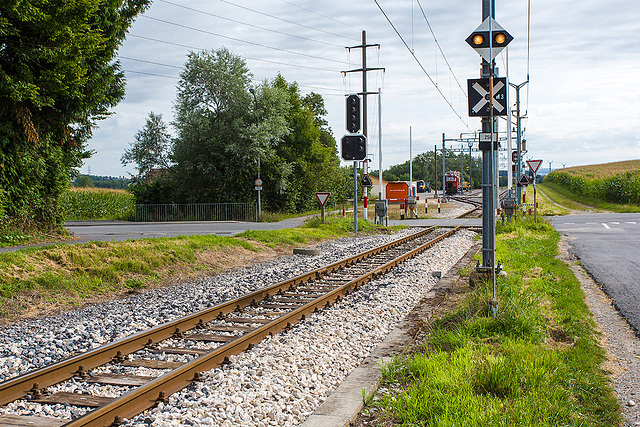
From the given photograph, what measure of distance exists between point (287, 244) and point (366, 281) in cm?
774

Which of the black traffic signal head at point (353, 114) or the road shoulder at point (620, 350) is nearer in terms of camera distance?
the road shoulder at point (620, 350)

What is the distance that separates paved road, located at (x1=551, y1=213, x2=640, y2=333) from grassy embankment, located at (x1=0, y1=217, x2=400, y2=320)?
325 inches

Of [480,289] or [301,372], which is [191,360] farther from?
[480,289]

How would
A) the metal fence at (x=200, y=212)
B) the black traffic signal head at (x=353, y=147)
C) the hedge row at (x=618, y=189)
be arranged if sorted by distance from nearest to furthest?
the black traffic signal head at (x=353, y=147) → the metal fence at (x=200, y=212) → the hedge row at (x=618, y=189)

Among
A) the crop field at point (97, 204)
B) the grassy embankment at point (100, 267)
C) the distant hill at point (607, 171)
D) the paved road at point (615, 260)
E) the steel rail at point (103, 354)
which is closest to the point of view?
the steel rail at point (103, 354)

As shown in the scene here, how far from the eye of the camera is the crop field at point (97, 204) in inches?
1553

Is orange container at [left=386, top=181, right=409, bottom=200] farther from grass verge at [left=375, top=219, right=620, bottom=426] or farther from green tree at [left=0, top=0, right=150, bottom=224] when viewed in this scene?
grass verge at [left=375, top=219, right=620, bottom=426]

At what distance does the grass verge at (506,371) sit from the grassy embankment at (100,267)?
6143mm

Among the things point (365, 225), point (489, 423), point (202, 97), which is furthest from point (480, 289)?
point (202, 97)

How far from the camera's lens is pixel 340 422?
4043mm

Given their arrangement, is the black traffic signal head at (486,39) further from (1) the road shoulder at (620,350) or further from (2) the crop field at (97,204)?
(2) the crop field at (97,204)

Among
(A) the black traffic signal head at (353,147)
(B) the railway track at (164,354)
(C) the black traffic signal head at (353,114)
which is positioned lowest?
(B) the railway track at (164,354)

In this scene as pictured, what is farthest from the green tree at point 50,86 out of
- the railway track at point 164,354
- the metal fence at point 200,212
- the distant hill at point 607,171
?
the distant hill at point 607,171

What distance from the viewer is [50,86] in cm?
1495
